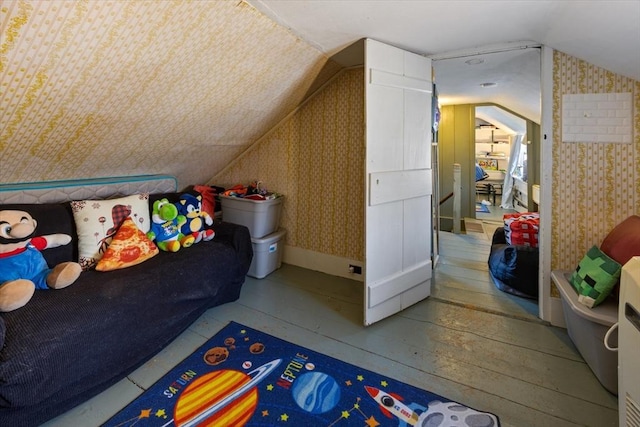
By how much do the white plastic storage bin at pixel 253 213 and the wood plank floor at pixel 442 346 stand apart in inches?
19.5

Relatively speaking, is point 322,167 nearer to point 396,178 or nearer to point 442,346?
point 396,178

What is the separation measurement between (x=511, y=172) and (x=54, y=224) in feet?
23.4

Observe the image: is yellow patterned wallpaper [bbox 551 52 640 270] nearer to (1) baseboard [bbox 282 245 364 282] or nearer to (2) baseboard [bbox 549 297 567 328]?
(2) baseboard [bbox 549 297 567 328]

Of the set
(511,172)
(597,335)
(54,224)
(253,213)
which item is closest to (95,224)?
(54,224)

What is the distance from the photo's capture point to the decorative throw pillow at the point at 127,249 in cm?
184

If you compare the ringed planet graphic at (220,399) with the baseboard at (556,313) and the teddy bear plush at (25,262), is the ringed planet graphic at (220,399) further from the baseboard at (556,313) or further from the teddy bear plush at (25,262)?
the baseboard at (556,313)

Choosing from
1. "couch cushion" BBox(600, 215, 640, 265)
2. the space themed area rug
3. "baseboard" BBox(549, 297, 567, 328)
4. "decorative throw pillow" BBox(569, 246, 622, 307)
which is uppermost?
"couch cushion" BBox(600, 215, 640, 265)

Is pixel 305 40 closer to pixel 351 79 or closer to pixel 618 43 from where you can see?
pixel 351 79

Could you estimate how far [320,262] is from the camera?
10.2 ft

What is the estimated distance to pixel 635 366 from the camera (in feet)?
3.11

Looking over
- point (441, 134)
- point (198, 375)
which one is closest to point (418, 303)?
point (198, 375)

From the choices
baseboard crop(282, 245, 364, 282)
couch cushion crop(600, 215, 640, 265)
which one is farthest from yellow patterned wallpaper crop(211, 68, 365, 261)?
couch cushion crop(600, 215, 640, 265)

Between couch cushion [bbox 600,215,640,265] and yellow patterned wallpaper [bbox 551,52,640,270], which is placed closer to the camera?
couch cushion [bbox 600,215,640,265]

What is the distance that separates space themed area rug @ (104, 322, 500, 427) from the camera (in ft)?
4.50
